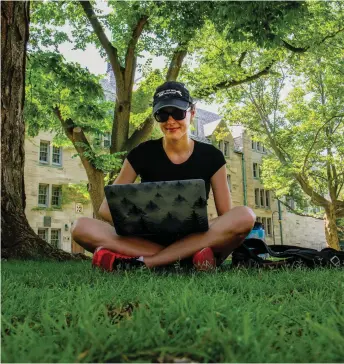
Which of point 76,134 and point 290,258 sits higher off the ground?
point 76,134

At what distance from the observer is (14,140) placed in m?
5.98

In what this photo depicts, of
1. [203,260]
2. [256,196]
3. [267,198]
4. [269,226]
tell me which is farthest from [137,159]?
[267,198]

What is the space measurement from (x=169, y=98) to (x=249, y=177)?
1283 inches

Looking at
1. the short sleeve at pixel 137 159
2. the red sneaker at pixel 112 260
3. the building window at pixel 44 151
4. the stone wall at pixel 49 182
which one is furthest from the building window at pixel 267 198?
the red sneaker at pixel 112 260

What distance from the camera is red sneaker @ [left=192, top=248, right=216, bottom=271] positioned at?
337cm

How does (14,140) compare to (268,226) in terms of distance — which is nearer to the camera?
(14,140)

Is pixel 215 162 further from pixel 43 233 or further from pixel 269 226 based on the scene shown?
pixel 269 226

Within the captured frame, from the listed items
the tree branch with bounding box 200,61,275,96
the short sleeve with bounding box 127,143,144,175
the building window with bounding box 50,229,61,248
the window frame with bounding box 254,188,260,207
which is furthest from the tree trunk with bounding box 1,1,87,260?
the window frame with bounding box 254,188,260,207

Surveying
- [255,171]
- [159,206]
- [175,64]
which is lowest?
[159,206]

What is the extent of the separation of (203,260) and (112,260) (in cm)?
72

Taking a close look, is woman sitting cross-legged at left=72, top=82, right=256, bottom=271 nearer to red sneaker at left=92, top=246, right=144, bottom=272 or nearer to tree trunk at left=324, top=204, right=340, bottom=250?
red sneaker at left=92, top=246, right=144, bottom=272

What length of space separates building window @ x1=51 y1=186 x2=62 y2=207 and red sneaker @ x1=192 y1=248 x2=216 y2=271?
21.4 metres

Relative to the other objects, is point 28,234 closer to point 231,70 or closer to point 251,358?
point 251,358

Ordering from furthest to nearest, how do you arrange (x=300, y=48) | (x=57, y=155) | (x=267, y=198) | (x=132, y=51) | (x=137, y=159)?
(x=267, y=198) → (x=57, y=155) → (x=300, y=48) → (x=132, y=51) → (x=137, y=159)
